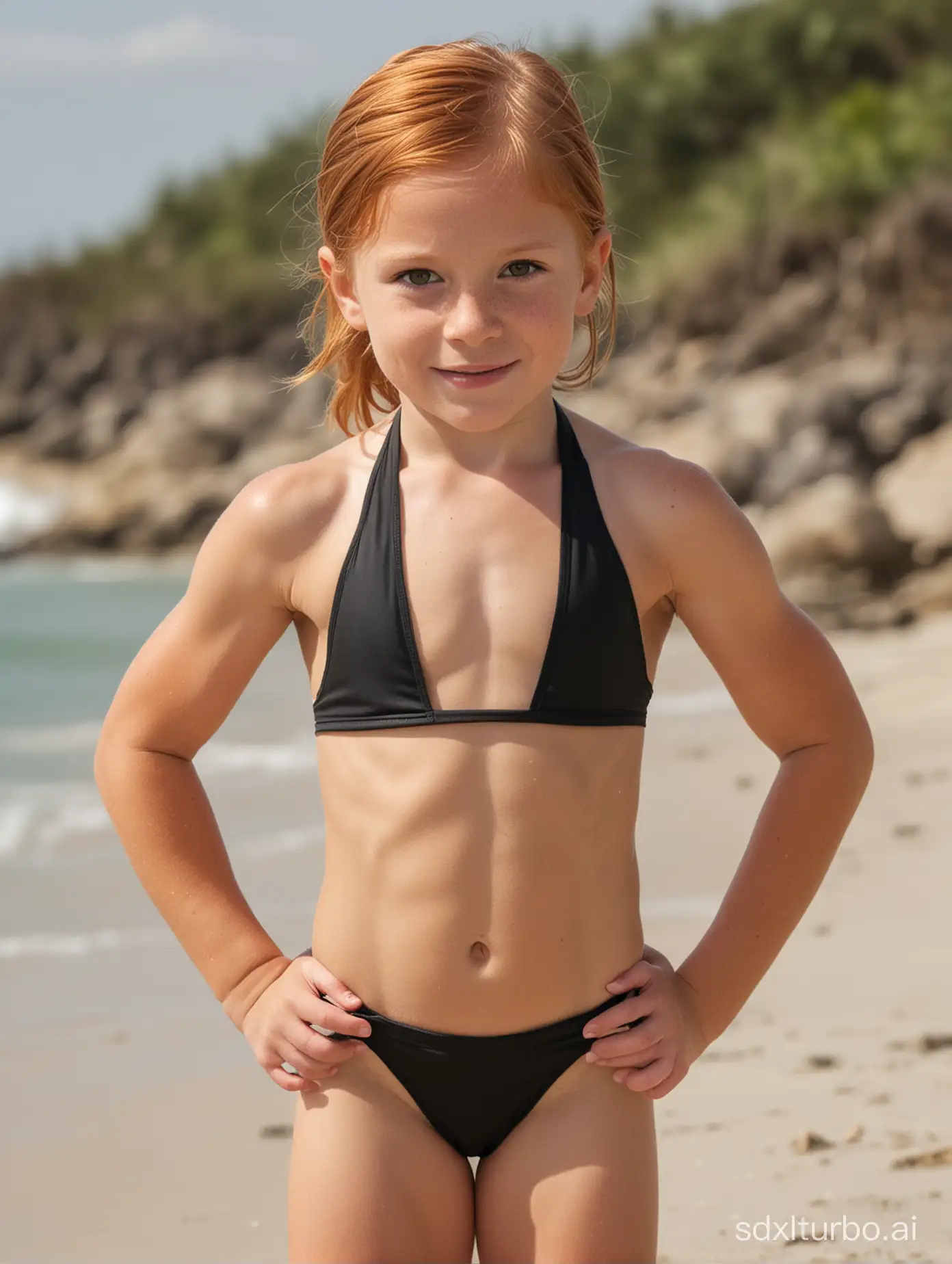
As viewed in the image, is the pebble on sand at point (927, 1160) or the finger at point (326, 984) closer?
the finger at point (326, 984)

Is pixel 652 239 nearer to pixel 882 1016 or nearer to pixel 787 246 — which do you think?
pixel 787 246

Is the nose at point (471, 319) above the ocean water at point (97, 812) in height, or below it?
below

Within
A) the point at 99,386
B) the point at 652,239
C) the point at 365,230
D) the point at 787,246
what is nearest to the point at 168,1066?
the point at 365,230

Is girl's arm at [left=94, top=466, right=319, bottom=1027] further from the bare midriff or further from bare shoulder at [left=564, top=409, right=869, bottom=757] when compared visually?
bare shoulder at [left=564, top=409, right=869, bottom=757]

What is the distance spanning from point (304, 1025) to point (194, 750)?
0.38 metres

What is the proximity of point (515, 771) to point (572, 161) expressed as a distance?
2.44 ft

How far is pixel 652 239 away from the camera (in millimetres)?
34188

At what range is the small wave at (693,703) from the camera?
31.4 ft

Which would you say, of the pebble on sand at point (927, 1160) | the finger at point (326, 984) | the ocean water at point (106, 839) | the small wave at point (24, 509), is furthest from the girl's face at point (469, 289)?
the small wave at point (24, 509)

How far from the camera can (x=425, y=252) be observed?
217cm

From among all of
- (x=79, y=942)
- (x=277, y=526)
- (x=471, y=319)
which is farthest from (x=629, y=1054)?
(x=79, y=942)

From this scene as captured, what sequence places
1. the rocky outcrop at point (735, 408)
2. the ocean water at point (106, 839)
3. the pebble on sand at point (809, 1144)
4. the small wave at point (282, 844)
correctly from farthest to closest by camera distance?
the rocky outcrop at point (735, 408)
the small wave at point (282, 844)
the ocean water at point (106, 839)
the pebble on sand at point (809, 1144)

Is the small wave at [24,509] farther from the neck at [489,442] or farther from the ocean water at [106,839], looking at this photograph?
the neck at [489,442]

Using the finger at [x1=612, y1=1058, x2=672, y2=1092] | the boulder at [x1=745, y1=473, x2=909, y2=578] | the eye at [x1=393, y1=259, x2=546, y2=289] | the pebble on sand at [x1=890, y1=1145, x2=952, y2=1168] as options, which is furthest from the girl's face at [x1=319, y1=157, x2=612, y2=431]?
the boulder at [x1=745, y1=473, x2=909, y2=578]
